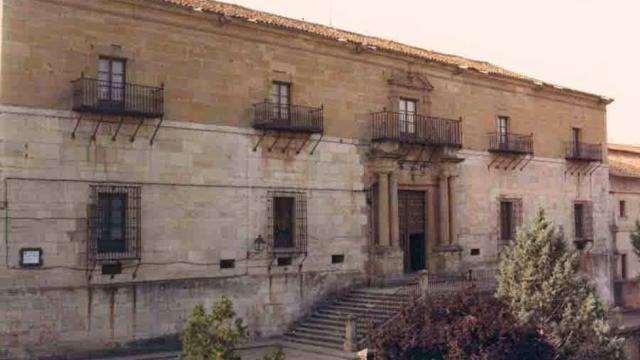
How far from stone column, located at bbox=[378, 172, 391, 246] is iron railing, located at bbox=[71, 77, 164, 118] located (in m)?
7.87

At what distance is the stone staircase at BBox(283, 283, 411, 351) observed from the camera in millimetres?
19109

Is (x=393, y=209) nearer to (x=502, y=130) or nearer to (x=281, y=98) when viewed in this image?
(x=281, y=98)

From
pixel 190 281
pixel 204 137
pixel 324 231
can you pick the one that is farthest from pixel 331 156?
pixel 190 281

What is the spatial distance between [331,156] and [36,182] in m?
8.88

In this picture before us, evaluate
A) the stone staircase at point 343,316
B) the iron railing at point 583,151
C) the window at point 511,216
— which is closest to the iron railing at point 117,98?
the stone staircase at point 343,316

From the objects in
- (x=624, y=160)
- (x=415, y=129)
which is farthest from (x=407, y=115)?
(x=624, y=160)

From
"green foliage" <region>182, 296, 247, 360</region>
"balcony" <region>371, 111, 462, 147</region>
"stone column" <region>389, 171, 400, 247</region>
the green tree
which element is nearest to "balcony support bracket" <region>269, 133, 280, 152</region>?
"balcony" <region>371, 111, 462, 147</region>

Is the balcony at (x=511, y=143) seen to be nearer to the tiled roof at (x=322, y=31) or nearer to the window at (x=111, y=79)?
the tiled roof at (x=322, y=31)

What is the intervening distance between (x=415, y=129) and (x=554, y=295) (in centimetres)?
→ 815

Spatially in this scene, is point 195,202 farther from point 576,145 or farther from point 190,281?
point 576,145

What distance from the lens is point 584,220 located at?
31.1 m

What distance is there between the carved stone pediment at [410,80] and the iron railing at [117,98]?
8701mm

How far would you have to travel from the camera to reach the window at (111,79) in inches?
688

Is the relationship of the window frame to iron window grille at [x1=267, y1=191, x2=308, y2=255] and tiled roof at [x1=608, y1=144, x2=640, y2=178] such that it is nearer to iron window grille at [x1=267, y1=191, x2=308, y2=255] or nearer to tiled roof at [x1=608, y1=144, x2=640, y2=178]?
iron window grille at [x1=267, y1=191, x2=308, y2=255]
